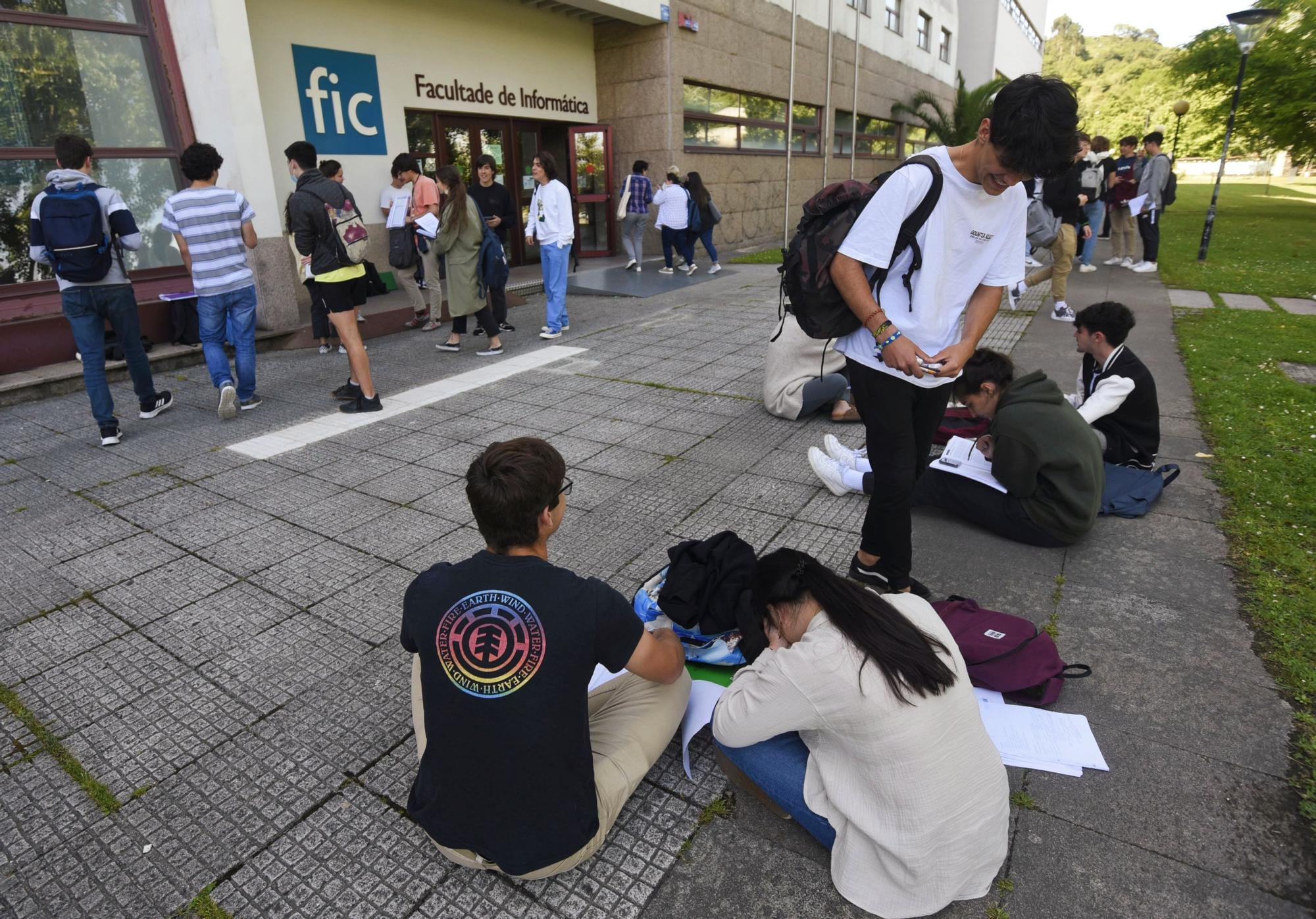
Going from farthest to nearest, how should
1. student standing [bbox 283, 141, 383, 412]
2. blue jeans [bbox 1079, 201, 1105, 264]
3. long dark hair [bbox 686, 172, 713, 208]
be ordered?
long dark hair [bbox 686, 172, 713, 208] < blue jeans [bbox 1079, 201, 1105, 264] < student standing [bbox 283, 141, 383, 412]

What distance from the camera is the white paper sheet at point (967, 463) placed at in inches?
144

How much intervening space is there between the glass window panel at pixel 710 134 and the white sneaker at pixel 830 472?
441 inches

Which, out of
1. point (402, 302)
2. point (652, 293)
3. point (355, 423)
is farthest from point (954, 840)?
point (652, 293)

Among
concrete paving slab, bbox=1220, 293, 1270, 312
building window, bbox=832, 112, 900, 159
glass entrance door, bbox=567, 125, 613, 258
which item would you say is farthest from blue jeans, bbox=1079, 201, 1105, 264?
building window, bbox=832, 112, 900, 159

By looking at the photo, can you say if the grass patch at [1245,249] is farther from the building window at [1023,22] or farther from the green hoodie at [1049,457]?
the building window at [1023,22]

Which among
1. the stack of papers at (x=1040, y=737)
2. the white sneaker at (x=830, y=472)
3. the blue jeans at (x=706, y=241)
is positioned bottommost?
the stack of papers at (x=1040, y=737)

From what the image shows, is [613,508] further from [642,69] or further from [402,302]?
[642,69]

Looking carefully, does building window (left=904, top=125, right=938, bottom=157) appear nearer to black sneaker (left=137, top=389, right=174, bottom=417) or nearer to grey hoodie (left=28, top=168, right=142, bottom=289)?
black sneaker (left=137, top=389, right=174, bottom=417)

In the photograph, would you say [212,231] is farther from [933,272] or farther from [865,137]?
[865,137]

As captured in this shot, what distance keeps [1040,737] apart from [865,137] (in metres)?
22.3

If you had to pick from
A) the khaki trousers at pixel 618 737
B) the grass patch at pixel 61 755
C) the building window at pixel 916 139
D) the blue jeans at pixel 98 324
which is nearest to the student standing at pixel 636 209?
the blue jeans at pixel 98 324

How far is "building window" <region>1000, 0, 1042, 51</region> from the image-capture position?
33.6 metres

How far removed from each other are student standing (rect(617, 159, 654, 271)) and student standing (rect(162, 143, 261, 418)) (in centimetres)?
717

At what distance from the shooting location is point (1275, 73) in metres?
18.7
